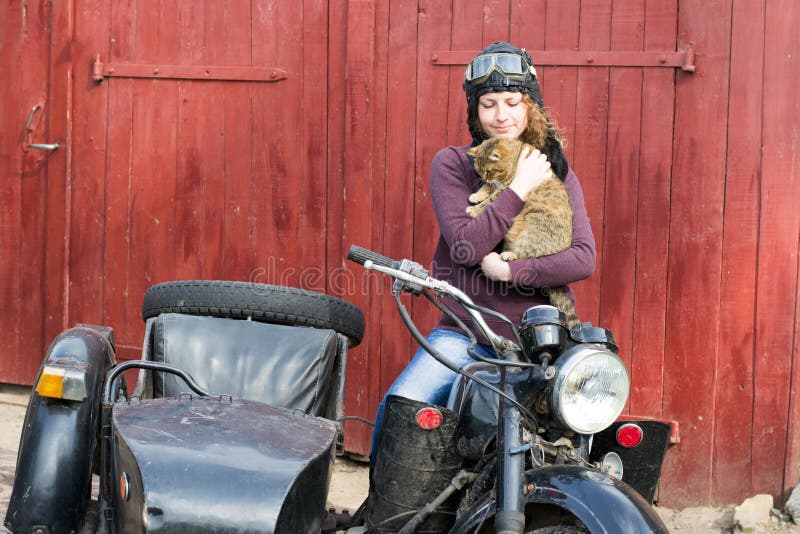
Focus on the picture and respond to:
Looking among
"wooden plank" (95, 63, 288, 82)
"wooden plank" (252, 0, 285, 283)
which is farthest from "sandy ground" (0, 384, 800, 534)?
"wooden plank" (95, 63, 288, 82)

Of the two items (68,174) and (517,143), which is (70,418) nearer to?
(517,143)

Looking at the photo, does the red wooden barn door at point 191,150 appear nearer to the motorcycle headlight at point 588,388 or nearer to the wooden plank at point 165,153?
the wooden plank at point 165,153

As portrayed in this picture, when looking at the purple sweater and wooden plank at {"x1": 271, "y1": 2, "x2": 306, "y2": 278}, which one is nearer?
the purple sweater

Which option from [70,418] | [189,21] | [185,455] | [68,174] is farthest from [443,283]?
[68,174]

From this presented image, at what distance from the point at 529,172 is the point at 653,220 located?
73.1 inches

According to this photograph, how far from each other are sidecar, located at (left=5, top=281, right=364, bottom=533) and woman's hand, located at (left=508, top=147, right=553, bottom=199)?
2.93 feet

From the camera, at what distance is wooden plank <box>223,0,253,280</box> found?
17.2ft

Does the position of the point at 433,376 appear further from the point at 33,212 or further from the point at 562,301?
the point at 33,212

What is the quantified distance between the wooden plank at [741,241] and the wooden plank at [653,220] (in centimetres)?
29

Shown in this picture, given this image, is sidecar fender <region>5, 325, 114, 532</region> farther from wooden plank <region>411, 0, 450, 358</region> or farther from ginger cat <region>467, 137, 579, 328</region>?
wooden plank <region>411, 0, 450, 358</region>

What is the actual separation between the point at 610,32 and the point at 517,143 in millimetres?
1810

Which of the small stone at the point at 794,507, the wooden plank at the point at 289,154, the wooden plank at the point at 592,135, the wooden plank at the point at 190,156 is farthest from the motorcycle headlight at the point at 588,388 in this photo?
the wooden plank at the point at 190,156

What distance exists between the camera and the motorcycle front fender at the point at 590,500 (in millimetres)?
2084

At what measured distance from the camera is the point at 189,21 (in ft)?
17.5
